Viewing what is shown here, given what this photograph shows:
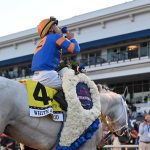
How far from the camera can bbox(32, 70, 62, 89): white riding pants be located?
577 cm

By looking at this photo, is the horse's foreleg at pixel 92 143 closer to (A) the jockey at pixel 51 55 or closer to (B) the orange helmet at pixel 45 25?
(A) the jockey at pixel 51 55

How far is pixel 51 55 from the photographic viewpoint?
5.85 m

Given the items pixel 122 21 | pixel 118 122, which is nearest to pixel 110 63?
pixel 122 21

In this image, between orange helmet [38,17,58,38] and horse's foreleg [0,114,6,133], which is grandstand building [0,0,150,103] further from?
horse's foreleg [0,114,6,133]

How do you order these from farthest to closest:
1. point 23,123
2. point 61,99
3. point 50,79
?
point 50,79 → point 61,99 → point 23,123

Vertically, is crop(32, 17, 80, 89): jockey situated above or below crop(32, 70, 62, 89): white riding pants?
above

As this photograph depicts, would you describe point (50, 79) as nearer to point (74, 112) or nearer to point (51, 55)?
point (51, 55)

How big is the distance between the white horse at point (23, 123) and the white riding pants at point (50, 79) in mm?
511

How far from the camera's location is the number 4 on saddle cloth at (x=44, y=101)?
5.31m

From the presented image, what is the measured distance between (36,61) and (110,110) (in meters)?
1.52

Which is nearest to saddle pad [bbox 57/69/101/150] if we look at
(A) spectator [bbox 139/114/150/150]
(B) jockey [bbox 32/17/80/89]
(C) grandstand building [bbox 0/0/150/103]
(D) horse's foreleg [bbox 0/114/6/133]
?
(B) jockey [bbox 32/17/80/89]

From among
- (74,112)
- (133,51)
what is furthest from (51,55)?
(133,51)

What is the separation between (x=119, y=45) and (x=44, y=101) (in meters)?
29.0

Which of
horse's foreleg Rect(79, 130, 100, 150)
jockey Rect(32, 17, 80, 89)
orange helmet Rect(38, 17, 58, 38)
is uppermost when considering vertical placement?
orange helmet Rect(38, 17, 58, 38)
